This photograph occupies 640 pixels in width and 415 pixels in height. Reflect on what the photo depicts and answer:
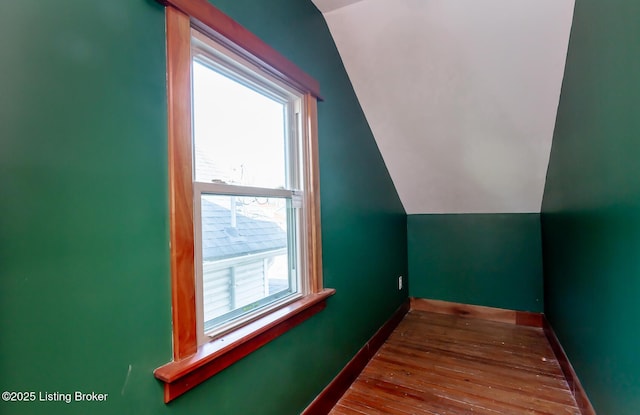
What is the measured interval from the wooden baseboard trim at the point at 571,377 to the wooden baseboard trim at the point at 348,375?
128 cm

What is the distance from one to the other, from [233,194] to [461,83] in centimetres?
175

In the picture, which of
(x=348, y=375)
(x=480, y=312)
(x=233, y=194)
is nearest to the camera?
(x=233, y=194)

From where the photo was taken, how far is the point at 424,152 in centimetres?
272

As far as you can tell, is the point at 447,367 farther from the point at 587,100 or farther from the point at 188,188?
the point at 188,188

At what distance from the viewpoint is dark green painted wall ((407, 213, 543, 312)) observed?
123 inches

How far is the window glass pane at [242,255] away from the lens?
1.21m

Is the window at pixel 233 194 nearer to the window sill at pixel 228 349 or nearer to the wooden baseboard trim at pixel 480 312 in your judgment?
the window sill at pixel 228 349

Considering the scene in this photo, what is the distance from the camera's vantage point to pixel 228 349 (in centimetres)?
114

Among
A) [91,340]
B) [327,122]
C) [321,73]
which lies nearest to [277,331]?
[91,340]

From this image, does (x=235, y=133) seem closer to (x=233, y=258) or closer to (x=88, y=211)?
(x=233, y=258)

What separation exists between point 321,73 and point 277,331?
1502 millimetres

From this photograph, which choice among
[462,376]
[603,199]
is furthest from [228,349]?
[462,376]

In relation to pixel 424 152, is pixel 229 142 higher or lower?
lower

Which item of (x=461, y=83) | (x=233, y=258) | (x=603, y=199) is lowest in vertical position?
(x=233, y=258)
